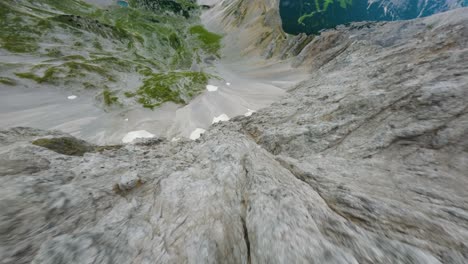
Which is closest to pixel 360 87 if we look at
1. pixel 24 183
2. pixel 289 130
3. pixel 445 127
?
pixel 289 130

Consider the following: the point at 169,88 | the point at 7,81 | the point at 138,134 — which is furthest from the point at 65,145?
the point at 7,81

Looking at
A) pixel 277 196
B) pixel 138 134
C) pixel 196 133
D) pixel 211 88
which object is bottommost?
pixel 196 133

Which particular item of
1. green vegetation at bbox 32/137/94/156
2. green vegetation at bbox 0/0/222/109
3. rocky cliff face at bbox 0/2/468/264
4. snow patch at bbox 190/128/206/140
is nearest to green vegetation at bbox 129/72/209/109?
green vegetation at bbox 0/0/222/109

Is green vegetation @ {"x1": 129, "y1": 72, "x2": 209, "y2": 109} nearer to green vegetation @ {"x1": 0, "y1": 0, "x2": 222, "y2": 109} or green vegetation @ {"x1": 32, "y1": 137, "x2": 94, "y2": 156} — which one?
green vegetation @ {"x1": 0, "y1": 0, "x2": 222, "y2": 109}

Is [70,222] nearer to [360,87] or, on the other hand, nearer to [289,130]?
[289,130]

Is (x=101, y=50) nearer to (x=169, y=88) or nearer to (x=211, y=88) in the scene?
(x=169, y=88)

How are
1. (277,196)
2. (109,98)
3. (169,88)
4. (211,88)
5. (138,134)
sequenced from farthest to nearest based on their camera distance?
1. (211,88)
2. (169,88)
3. (109,98)
4. (138,134)
5. (277,196)

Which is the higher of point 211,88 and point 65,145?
point 65,145
